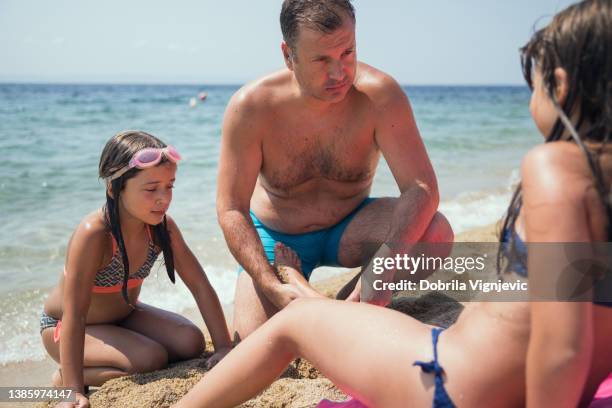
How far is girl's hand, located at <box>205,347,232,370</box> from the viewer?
3287 mm

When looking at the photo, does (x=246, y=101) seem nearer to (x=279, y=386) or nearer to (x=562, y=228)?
(x=279, y=386)

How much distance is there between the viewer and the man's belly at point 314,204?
3.91 meters

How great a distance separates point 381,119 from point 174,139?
37.8 ft

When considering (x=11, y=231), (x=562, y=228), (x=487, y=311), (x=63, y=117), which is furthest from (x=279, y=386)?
(x=63, y=117)

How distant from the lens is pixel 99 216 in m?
3.22

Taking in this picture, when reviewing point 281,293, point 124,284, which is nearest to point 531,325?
point 281,293

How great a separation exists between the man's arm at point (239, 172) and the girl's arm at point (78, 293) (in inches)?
26.0

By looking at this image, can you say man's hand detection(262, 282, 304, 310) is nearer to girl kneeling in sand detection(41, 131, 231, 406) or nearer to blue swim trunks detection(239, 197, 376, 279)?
Answer: girl kneeling in sand detection(41, 131, 231, 406)

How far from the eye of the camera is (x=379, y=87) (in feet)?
11.9

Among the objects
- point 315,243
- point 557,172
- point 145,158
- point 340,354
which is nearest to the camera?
point 557,172

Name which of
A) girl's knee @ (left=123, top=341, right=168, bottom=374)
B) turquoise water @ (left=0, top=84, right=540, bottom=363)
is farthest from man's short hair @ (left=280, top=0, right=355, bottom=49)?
turquoise water @ (left=0, top=84, right=540, bottom=363)

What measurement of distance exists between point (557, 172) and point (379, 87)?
6.95 ft

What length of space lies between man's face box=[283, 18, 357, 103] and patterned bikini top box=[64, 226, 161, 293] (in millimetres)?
1151

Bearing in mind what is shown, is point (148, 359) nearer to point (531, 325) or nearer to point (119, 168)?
point (119, 168)
